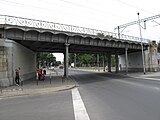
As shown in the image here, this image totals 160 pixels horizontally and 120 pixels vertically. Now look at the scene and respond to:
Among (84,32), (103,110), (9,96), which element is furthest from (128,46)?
(103,110)

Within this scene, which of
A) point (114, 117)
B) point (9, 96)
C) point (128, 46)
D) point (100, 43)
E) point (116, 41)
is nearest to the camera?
point (114, 117)

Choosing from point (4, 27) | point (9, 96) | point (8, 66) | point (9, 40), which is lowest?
point (9, 96)

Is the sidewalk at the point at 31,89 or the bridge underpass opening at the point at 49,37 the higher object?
the bridge underpass opening at the point at 49,37

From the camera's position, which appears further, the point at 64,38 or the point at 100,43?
the point at 100,43

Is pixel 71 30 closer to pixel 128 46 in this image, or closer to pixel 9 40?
pixel 9 40

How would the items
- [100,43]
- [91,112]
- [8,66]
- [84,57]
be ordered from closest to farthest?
[91,112] → [8,66] → [100,43] → [84,57]

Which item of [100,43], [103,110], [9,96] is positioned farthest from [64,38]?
[103,110]

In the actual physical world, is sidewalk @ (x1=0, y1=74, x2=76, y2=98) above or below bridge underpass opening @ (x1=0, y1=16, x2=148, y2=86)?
below

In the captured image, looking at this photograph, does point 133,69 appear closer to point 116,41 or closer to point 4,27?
point 116,41

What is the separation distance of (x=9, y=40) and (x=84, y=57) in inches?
3487

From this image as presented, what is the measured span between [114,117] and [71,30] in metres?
24.7

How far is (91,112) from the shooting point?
8.30m

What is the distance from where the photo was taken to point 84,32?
3266cm

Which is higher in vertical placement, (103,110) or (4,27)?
(4,27)
